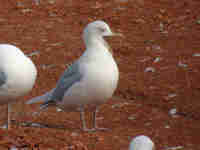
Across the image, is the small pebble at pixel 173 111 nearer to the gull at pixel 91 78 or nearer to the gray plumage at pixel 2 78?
the gull at pixel 91 78

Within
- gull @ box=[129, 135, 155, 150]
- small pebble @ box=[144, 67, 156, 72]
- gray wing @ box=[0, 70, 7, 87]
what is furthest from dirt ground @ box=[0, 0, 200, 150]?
gull @ box=[129, 135, 155, 150]

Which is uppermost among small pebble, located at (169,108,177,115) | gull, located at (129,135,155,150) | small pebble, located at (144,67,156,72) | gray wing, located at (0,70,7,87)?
small pebble, located at (144,67,156,72)

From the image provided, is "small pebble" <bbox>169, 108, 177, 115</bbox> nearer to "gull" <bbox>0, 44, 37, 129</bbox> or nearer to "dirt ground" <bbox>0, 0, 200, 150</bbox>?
"dirt ground" <bbox>0, 0, 200, 150</bbox>

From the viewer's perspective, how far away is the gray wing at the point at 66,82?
25.6 feet

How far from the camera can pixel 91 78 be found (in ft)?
24.8

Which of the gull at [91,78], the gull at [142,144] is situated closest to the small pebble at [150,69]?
the gull at [91,78]

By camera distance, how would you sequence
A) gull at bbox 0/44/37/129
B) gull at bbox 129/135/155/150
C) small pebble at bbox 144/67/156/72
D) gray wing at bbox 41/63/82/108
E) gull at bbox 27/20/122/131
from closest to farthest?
gull at bbox 129/135/155/150 < gull at bbox 0/44/37/129 < gull at bbox 27/20/122/131 < gray wing at bbox 41/63/82/108 < small pebble at bbox 144/67/156/72

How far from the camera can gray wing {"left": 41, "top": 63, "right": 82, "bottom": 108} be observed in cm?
780

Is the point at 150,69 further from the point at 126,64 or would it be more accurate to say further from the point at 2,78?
the point at 2,78

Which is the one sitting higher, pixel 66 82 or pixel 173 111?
pixel 66 82

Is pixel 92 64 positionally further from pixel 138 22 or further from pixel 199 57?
pixel 138 22

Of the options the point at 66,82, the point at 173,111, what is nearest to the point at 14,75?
the point at 66,82

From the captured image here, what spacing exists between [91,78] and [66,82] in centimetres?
59

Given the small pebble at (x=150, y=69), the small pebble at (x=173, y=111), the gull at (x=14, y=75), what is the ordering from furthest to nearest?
the small pebble at (x=150, y=69), the small pebble at (x=173, y=111), the gull at (x=14, y=75)
